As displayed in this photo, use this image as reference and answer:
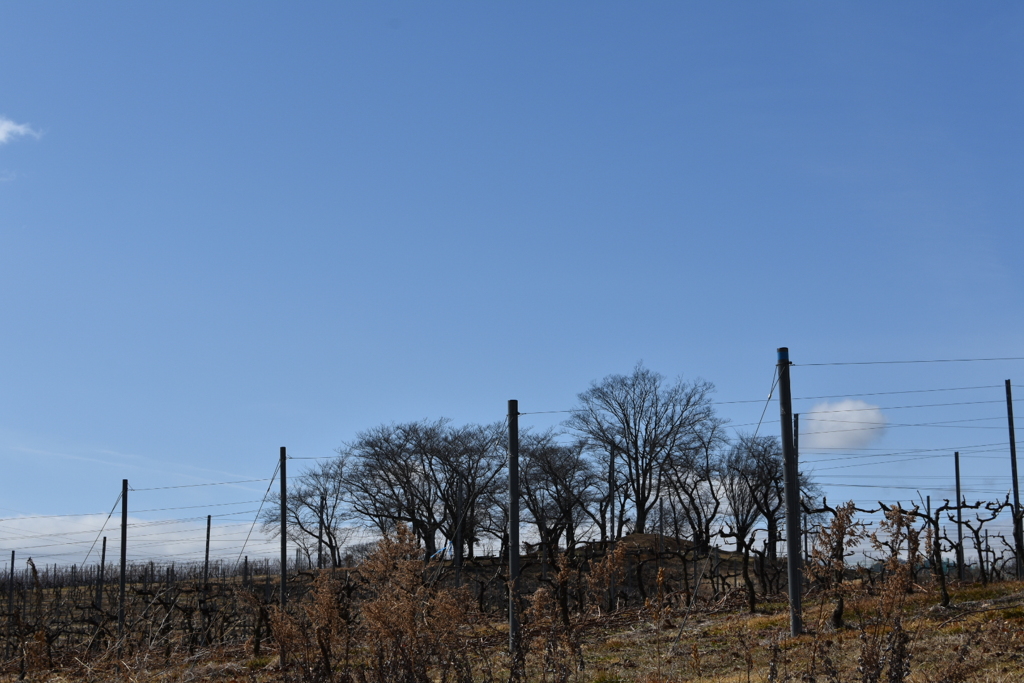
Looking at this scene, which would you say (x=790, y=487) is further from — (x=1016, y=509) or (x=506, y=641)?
(x=1016, y=509)

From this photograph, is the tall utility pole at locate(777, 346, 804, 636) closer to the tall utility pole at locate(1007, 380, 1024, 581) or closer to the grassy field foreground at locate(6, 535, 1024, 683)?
the grassy field foreground at locate(6, 535, 1024, 683)

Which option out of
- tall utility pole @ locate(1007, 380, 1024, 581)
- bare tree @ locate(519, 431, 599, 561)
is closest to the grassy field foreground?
tall utility pole @ locate(1007, 380, 1024, 581)

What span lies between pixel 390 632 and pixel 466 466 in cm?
4386

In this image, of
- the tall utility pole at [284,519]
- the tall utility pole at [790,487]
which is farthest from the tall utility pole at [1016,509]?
the tall utility pole at [284,519]

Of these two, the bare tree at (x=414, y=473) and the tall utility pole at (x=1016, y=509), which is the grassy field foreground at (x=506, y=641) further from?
the bare tree at (x=414, y=473)

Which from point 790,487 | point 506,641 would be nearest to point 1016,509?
point 790,487

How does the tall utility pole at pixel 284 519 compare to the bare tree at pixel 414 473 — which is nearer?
the tall utility pole at pixel 284 519

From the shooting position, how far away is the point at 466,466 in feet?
162

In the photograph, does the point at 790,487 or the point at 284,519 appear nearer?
the point at 790,487

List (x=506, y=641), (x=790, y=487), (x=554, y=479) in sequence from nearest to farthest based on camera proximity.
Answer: (x=506, y=641) < (x=790, y=487) < (x=554, y=479)

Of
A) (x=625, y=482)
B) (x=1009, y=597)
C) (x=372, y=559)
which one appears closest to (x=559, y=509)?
(x=625, y=482)

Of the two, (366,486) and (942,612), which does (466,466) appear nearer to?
(366,486)

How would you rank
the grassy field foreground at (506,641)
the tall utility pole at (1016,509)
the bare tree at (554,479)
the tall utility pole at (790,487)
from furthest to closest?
the bare tree at (554,479) < the tall utility pole at (1016,509) < the tall utility pole at (790,487) < the grassy field foreground at (506,641)

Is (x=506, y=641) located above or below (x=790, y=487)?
below
